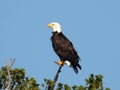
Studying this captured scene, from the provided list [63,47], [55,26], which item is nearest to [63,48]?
[63,47]

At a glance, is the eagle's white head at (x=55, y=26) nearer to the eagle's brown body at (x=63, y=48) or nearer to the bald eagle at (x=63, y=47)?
the bald eagle at (x=63, y=47)

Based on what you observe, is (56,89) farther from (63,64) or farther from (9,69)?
(63,64)

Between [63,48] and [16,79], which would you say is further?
[63,48]

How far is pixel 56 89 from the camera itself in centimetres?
1380

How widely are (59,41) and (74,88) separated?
15.5 feet

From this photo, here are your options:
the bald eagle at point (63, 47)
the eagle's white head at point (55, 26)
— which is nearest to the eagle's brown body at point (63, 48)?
the bald eagle at point (63, 47)

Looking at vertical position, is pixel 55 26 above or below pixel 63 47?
above

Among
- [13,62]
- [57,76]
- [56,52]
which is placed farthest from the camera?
[56,52]

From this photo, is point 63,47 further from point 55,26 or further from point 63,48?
point 55,26

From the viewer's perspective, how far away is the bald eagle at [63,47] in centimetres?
1742

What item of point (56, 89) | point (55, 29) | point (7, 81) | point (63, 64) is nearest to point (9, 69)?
point (7, 81)

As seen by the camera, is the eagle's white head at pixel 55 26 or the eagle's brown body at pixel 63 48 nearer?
the eagle's brown body at pixel 63 48

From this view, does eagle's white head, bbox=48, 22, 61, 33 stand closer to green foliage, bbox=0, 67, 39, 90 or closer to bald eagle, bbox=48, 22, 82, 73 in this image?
bald eagle, bbox=48, 22, 82, 73

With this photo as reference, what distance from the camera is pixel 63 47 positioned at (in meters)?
18.0
